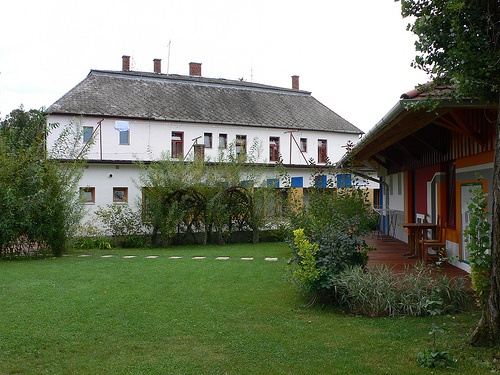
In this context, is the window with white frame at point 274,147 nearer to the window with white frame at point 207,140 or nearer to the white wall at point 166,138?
the white wall at point 166,138

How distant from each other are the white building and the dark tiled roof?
51mm

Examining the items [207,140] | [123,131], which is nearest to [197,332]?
[123,131]

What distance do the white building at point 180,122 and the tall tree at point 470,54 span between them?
52.9 feet

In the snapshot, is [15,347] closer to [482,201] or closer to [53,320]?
[53,320]

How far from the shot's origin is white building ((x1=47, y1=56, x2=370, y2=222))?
22922mm

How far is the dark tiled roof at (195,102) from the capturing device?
2627cm

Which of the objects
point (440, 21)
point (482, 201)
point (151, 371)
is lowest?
point (151, 371)

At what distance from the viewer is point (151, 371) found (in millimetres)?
4664

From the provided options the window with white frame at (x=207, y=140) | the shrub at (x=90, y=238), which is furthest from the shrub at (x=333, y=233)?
the window with white frame at (x=207, y=140)

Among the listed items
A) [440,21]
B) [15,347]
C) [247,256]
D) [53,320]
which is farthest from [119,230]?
[440,21]

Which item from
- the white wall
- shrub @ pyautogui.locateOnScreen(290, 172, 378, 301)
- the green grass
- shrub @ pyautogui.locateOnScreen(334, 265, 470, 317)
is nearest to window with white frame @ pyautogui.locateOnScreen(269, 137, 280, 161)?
the white wall

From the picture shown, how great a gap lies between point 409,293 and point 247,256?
8372 mm

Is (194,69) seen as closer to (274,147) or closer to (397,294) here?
(274,147)

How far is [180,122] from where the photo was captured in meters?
27.4
